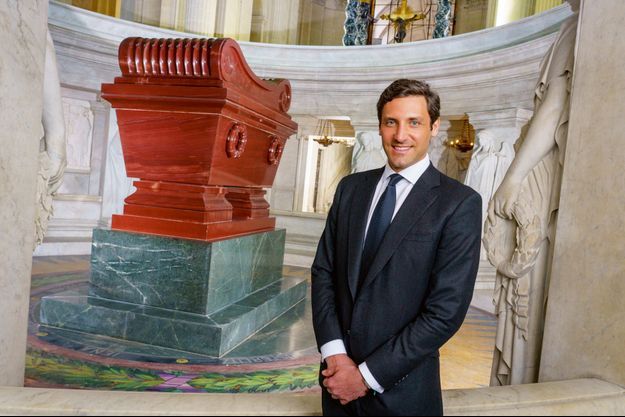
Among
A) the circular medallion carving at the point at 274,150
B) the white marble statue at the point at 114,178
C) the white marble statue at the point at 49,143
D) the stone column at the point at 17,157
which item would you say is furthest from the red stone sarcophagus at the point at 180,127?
the white marble statue at the point at 114,178

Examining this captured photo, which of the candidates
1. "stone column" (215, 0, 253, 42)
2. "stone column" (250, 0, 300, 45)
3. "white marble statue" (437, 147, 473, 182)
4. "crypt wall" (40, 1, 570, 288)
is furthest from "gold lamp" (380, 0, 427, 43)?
"white marble statue" (437, 147, 473, 182)

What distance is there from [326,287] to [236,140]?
2.57m

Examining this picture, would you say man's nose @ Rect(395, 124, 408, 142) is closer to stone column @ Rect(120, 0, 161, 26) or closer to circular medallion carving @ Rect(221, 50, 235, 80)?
circular medallion carving @ Rect(221, 50, 235, 80)

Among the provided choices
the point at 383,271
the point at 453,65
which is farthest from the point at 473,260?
the point at 453,65

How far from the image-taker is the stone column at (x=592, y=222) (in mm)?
1944

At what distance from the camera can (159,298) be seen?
3295 mm

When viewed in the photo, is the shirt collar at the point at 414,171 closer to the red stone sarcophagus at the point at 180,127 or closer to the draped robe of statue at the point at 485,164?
the red stone sarcophagus at the point at 180,127

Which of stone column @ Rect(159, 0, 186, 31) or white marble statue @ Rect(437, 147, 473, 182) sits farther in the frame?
stone column @ Rect(159, 0, 186, 31)

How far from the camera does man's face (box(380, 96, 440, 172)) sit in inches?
53.0

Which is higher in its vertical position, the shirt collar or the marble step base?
the shirt collar

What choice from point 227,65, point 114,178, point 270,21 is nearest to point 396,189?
point 227,65

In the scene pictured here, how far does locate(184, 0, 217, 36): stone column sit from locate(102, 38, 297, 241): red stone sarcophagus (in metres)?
6.22

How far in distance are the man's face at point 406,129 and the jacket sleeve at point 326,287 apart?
9.0 inches

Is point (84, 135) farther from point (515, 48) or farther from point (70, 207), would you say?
point (515, 48)
